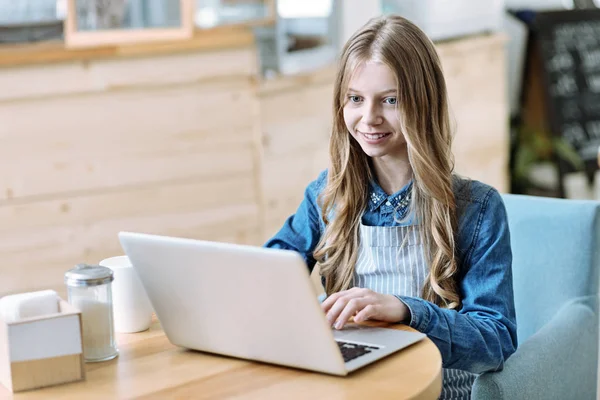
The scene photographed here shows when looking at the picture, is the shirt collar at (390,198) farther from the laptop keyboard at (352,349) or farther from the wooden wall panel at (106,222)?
the wooden wall panel at (106,222)

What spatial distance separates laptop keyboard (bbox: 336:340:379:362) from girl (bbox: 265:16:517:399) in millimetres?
171

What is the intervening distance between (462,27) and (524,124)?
865 millimetres

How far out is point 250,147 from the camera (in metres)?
3.55

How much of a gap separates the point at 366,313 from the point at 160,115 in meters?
2.05

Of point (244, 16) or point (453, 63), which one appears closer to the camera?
point (244, 16)

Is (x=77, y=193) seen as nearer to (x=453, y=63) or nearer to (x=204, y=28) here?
(x=204, y=28)

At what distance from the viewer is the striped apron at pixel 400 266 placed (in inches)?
66.0

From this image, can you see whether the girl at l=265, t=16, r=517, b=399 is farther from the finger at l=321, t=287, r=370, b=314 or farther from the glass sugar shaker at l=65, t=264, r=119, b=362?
the glass sugar shaker at l=65, t=264, r=119, b=362

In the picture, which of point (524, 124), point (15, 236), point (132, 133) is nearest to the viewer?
point (15, 236)

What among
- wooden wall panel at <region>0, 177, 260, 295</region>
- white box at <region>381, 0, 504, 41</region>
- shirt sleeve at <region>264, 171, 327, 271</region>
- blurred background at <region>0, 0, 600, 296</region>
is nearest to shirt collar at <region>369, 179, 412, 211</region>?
shirt sleeve at <region>264, 171, 327, 271</region>

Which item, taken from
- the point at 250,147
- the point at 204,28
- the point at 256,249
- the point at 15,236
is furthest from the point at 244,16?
the point at 256,249

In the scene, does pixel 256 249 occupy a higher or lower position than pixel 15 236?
higher

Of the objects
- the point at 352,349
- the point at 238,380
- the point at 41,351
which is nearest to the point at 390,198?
the point at 352,349

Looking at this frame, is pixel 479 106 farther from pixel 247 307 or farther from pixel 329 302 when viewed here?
pixel 247 307
